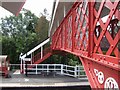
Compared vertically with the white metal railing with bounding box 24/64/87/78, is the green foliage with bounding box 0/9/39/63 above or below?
above

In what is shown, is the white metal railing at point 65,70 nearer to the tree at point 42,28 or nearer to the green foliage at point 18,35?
the green foliage at point 18,35

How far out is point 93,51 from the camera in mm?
3416

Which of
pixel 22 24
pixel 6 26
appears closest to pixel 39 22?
pixel 22 24

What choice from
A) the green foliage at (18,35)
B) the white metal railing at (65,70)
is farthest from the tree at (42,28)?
the white metal railing at (65,70)

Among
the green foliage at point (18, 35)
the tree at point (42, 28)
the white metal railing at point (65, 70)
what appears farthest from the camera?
the tree at point (42, 28)

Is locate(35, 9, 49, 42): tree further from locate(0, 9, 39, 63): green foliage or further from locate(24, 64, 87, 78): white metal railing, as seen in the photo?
locate(24, 64, 87, 78): white metal railing

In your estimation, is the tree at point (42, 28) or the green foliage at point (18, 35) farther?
the tree at point (42, 28)

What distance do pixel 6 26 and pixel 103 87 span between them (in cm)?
3308

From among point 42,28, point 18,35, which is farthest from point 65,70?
point 42,28

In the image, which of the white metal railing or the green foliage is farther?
the green foliage

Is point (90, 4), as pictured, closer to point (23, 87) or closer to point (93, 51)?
point (93, 51)

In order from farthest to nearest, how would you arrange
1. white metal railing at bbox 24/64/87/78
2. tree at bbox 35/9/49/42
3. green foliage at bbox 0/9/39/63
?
tree at bbox 35/9/49/42
green foliage at bbox 0/9/39/63
white metal railing at bbox 24/64/87/78

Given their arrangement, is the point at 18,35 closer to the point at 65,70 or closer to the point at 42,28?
the point at 42,28

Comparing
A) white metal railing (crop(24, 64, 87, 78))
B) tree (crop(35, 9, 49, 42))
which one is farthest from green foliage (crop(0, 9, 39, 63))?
white metal railing (crop(24, 64, 87, 78))
